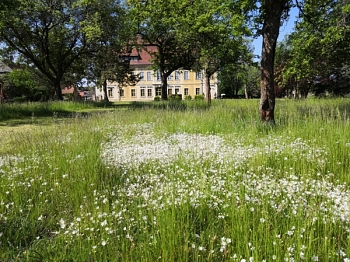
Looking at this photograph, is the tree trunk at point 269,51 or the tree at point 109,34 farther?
the tree at point 109,34

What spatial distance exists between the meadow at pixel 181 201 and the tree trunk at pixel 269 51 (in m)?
2.02

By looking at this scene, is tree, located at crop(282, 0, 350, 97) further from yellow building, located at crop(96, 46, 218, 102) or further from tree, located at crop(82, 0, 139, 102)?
yellow building, located at crop(96, 46, 218, 102)

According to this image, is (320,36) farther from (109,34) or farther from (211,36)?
(109,34)

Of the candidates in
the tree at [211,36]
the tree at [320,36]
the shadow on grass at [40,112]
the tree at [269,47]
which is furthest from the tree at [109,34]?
the tree at [269,47]

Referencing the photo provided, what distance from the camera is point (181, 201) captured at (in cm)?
275

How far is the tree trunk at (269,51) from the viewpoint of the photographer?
7.55 metres

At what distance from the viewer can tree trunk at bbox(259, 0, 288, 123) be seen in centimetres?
755

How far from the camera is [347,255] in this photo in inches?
75.9

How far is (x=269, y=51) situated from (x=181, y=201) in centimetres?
646

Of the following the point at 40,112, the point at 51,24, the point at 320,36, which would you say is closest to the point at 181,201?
the point at 320,36

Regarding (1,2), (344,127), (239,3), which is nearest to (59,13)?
(1,2)

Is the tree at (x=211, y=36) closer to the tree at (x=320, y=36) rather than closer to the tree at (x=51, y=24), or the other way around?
the tree at (x=320, y=36)

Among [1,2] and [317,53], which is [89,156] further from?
[317,53]

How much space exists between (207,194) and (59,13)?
25127mm
